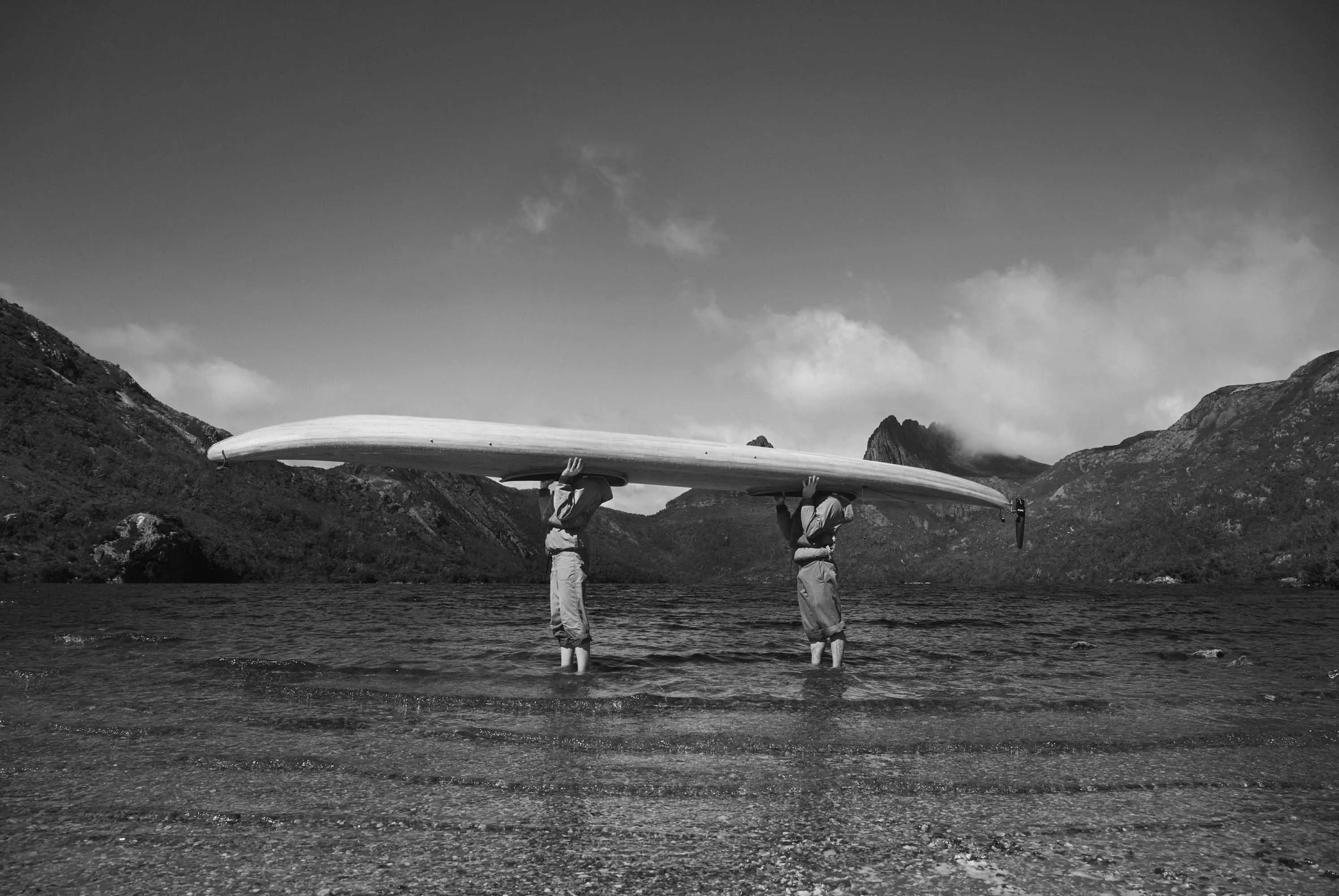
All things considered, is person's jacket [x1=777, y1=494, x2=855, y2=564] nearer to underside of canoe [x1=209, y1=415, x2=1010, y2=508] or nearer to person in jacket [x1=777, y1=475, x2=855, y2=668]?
person in jacket [x1=777, y1=475, x2=855, y2=668]

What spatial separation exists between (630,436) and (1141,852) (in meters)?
8.66

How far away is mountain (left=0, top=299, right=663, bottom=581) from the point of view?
67.3 m

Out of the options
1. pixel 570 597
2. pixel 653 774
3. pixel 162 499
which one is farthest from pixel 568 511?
pixel 162 499

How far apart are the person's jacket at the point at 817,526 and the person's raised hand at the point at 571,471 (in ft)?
10.7

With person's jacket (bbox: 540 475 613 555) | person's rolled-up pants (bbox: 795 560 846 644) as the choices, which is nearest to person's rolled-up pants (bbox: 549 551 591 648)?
person's jacket (bbox: 540 475 613 555)

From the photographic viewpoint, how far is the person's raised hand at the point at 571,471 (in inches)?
417

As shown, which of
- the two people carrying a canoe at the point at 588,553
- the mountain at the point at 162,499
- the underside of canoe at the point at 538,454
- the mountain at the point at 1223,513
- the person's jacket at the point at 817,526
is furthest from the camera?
the mountain at the point at 1223,513

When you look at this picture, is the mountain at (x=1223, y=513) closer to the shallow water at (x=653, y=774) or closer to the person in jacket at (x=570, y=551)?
the shallow water at (x=653, y=774)

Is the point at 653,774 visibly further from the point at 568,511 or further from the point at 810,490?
the point at 810,490

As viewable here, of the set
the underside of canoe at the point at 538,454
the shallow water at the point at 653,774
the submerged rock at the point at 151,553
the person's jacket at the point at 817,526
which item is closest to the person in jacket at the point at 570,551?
the underside of canoe at the point at 538,454

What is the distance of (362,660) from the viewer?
38.9 feet

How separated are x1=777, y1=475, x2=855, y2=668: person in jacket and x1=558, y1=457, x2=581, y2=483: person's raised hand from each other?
3560 millimetres

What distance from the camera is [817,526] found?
1125 cm

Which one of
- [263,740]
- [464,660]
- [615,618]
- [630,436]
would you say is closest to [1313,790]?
[263,740]
